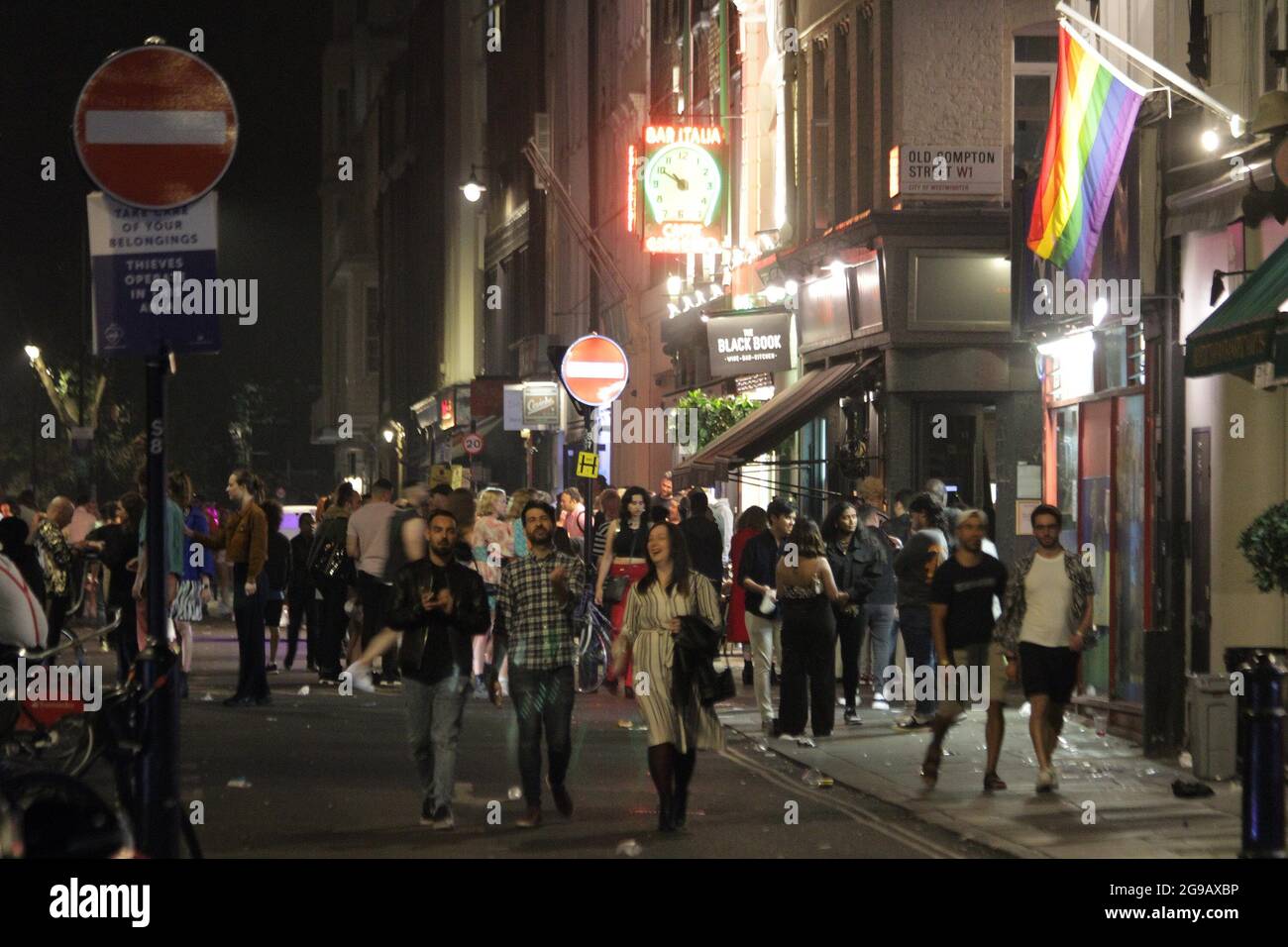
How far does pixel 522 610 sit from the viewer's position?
12.5 m

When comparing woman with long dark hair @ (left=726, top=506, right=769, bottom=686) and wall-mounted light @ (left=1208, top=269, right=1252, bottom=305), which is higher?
wall-mounted light @ (left=1208, top=269, right=1252, bottom=305)

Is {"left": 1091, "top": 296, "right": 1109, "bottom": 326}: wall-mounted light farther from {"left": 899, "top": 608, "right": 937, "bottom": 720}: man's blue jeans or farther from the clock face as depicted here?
the clock face

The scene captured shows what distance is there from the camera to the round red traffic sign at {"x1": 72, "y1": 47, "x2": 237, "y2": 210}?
26.6 ft

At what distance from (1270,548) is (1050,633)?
4.72 feet

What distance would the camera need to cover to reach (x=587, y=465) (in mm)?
26359

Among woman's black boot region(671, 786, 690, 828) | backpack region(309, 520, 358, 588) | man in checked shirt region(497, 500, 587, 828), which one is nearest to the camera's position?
woman's black boot region(671, 786, 690, 828)

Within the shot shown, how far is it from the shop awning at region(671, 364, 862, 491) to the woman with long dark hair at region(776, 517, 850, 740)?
317 inches

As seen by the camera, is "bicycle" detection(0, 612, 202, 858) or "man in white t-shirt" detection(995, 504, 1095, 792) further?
"man in white t-shirt" detection(995, 504, 1095, 792)

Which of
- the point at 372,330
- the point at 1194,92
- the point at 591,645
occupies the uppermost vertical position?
the point at 372,330

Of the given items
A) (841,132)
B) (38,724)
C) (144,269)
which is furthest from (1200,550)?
(841,132)

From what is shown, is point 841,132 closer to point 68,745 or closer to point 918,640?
point 918,640

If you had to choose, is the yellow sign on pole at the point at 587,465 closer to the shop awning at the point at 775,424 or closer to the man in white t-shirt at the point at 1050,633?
the shop awning at the point at 775,424

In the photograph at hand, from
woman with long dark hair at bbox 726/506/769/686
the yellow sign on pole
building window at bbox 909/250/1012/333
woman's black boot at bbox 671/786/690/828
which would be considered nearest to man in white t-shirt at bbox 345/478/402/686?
woman with long dark hair at bbox 726/506/769/686
